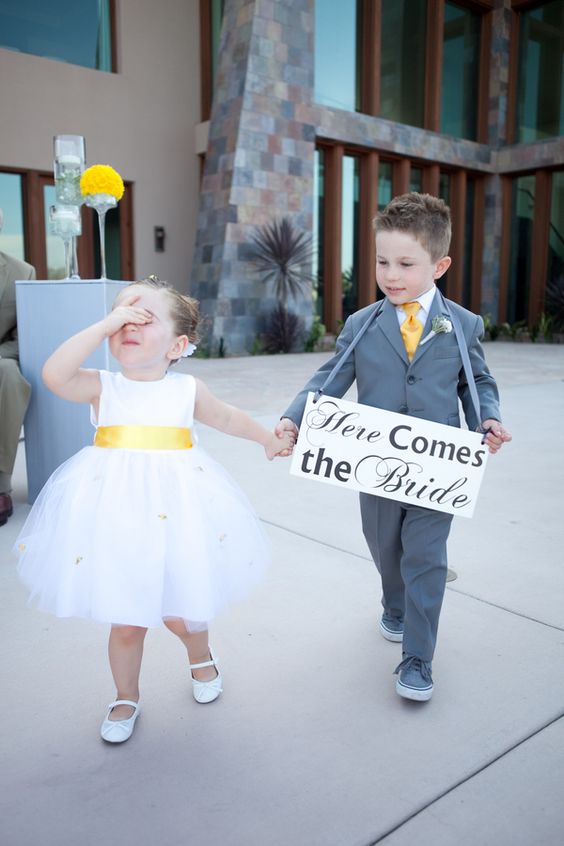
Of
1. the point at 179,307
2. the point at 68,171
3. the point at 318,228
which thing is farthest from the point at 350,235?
the point at 179,307

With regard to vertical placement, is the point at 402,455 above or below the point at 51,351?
below

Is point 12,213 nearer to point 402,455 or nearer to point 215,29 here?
point 215,29

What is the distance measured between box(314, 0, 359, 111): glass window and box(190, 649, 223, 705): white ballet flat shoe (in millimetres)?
10976

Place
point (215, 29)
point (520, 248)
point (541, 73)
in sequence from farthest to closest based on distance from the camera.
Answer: point (520, 248)
point (541, 73)
point (215, 29)

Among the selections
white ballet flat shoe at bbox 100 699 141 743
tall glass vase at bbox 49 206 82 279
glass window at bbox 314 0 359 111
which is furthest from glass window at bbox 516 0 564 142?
white ballet flat shoe at bbox 100 699 141 743

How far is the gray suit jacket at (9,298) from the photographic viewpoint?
3.43 meters

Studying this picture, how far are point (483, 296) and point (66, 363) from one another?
14.0 meters

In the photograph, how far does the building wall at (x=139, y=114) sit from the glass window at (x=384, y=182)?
3300 millimetres

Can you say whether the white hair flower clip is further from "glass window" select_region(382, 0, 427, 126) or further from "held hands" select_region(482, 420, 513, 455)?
"glass window" select_region(382, 0, 427, 126)

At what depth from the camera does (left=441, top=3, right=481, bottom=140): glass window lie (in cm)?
1332

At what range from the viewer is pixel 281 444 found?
5.99 ft

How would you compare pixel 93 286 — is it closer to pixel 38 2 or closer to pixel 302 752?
pixel 302 752

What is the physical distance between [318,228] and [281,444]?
34.7 ft

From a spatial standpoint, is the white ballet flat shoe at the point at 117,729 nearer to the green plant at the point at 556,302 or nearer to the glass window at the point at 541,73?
the green plant at the point at 556,302
